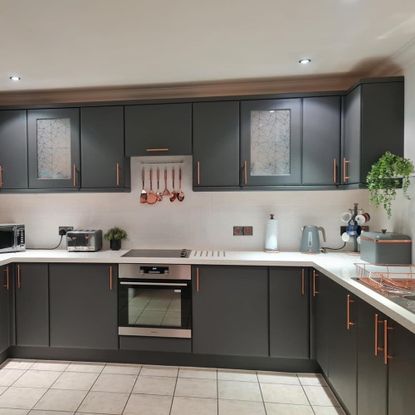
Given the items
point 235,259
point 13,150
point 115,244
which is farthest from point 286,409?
point 13,150

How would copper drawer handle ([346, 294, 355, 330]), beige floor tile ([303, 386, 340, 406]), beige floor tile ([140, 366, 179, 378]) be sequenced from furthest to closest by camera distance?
1. beige floor tile ([140, 366, 179, 378])
2. beige floor tile ([303, 386, 340, 406])
3. copper drawer handle ([346, 294, 355, 330])

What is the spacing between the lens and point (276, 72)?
2516 millimetres

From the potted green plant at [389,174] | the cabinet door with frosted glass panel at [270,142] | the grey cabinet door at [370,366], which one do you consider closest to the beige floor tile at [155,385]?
the grey cabinet door at [370,366]

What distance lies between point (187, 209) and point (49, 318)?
4.89ft

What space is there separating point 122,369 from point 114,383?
7.6 inches

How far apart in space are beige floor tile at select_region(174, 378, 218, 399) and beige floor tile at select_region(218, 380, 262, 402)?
51 mm

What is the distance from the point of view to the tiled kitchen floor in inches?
78.0

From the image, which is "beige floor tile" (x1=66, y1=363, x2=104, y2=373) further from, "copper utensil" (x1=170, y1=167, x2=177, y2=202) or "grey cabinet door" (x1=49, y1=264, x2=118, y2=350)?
"copper utensil" (x1=170, y1=167, x2=177, y2=202)

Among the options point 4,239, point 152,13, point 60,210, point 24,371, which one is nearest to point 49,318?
point 24,371

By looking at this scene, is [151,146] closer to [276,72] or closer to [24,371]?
[276,72]

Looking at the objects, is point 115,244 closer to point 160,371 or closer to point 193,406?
point 160,371

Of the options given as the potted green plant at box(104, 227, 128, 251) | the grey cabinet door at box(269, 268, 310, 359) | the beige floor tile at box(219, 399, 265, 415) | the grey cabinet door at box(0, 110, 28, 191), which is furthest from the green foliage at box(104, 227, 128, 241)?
the beige floor tile at box(219, 399, 265, 415)

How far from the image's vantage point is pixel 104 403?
204 centimetres

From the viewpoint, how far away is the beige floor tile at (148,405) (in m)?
1.95
